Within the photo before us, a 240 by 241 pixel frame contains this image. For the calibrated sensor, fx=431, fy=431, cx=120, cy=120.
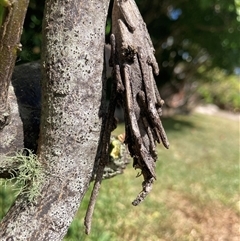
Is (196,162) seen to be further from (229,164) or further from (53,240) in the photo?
(53,240)

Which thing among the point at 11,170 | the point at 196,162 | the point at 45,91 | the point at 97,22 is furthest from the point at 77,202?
the point at 196,162

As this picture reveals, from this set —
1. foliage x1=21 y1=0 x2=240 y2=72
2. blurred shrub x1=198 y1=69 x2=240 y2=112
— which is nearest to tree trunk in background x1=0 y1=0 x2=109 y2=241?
foliage x1=21 y1=0 x2=240 y2=72

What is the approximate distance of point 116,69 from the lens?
1686 millimetres

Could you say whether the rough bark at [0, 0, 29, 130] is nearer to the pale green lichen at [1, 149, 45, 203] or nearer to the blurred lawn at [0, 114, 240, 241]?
the pale green lichen at [1, 149, 45, 203]

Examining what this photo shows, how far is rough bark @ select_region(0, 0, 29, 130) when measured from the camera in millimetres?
1520

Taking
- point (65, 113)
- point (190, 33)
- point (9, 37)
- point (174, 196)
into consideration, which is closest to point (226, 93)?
point (190, 33)

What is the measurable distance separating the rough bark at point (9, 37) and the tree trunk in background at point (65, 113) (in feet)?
0.46

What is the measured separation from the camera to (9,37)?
1535 millimetres

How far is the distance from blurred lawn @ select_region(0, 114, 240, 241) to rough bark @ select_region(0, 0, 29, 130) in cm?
172

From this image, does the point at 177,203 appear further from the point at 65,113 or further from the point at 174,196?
the point at 65,113

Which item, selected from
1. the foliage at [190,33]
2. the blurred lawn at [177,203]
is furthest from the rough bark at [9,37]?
the foliage at [190,33]

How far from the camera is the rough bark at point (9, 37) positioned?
59.8 inches

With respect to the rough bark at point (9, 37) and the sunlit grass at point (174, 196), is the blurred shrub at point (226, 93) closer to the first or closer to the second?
the sunlit grass at point (174, 196)

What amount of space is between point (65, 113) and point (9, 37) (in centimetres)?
35
